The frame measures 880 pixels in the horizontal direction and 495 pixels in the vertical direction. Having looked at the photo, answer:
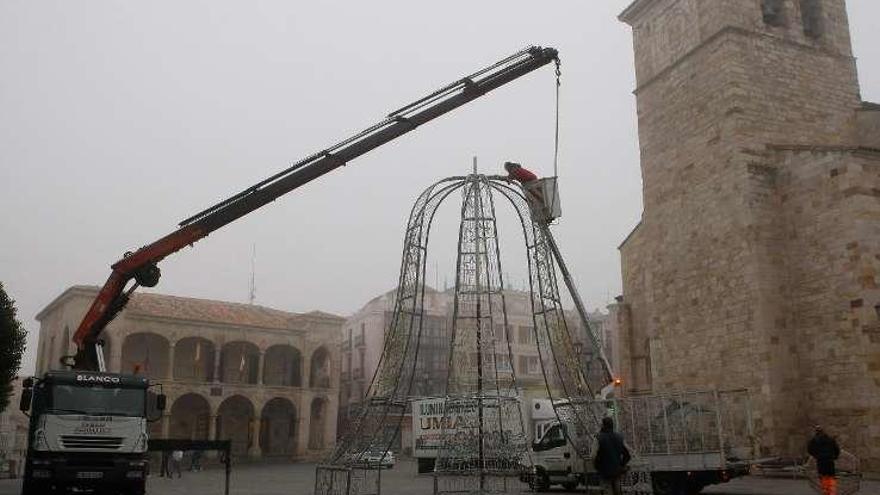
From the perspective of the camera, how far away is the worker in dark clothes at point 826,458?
12.3 m

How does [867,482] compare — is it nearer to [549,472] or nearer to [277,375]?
[549,472]

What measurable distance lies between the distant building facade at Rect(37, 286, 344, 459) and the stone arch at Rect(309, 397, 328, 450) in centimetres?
6

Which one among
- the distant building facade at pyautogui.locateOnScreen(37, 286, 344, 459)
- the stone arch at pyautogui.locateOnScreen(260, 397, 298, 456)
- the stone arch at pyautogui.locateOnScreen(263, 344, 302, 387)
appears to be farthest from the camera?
the stone arch at pyautogui.locateOnScreen(263, 344, 302, 387)

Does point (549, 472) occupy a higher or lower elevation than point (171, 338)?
lower

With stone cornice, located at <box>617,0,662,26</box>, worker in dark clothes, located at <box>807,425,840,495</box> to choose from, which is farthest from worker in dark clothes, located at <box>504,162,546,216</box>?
stone cornice, located at <box>617,0,662,26</box>

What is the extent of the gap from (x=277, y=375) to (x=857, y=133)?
115ft

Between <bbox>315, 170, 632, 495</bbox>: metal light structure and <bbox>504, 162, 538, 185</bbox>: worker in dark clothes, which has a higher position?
<bbox>504, 162, 538, 185</bbox>: worker in dark clothes

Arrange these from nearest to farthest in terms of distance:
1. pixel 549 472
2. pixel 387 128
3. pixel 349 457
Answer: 1. pixel 349 457
2. pixel 387 128
3. pixel 549 472

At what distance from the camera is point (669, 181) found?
23.2m

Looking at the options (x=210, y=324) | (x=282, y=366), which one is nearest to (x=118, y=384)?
(x=210, y=324)

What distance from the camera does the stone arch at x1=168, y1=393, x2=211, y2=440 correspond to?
140 ft

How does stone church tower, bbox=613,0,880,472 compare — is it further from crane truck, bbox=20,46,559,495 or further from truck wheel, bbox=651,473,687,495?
crane truck, bbox=20,46,559,495

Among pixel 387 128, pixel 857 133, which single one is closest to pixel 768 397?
pixel 857 133

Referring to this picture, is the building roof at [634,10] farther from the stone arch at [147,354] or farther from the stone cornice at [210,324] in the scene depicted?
the stone arch at [147,354]
